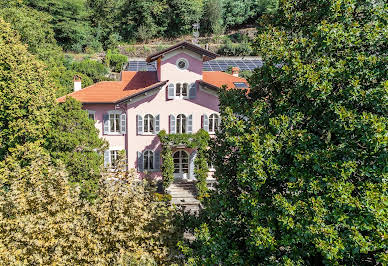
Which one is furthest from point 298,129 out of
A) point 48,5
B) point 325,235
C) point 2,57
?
point 48,5

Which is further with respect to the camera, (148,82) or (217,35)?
(217,35)

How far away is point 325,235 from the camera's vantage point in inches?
284

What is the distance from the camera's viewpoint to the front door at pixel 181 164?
27.4 m

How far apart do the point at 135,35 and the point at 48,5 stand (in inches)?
697

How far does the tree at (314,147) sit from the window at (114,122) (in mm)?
18258

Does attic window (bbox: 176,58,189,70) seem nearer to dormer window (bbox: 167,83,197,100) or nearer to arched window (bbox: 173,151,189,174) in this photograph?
dormer window (bbox: 167,83,197,100)

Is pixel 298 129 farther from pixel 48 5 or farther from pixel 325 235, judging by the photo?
pixel 48 5

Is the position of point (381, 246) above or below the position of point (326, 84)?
below

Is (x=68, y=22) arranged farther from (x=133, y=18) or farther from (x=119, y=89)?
(x=119, y=89)

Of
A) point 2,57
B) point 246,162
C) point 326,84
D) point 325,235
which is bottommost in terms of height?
point 325,235

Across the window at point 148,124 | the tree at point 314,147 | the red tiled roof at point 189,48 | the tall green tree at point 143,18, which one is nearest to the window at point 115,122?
the window at point 148,124

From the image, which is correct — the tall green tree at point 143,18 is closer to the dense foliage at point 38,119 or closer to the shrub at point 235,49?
the shrub at point 235,49

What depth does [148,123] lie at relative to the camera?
26.3 metres

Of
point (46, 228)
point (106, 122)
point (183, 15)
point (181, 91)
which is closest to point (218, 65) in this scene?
point (181, 91)
